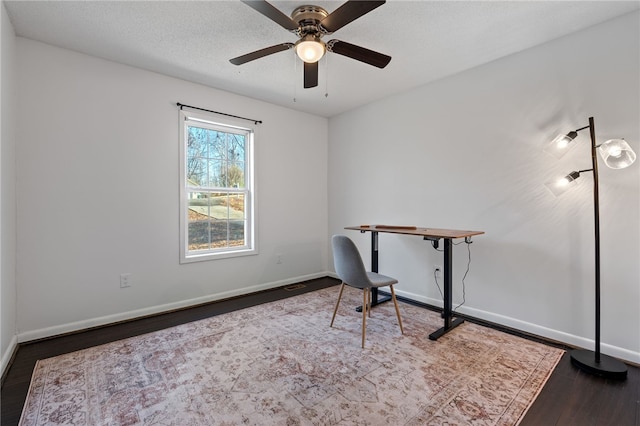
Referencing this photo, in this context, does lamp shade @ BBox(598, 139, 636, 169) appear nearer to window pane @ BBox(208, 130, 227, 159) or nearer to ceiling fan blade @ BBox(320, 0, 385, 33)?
ceiling fan blade @ BBox(320, 0, 385, 33)

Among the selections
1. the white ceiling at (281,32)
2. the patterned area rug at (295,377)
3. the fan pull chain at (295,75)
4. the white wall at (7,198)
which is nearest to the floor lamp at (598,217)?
the patterned area rug at (295,377)

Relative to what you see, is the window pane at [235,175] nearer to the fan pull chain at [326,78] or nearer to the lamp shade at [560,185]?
the fan pull chain at [326,78]

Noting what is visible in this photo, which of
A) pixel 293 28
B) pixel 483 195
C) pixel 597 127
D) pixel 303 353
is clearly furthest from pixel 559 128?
pixel 303 353

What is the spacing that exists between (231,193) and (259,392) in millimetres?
2479

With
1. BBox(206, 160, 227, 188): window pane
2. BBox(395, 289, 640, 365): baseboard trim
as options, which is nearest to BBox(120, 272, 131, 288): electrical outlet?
BBox(206, 160, 227, 188): window pane

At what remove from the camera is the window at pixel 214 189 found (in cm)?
333

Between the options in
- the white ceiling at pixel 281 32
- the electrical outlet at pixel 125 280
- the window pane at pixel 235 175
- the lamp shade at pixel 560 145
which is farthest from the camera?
the window pane at pixel 235 175

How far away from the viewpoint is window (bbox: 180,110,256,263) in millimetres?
3330

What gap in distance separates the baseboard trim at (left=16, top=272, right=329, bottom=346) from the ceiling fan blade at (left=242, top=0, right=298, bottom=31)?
2905 mm

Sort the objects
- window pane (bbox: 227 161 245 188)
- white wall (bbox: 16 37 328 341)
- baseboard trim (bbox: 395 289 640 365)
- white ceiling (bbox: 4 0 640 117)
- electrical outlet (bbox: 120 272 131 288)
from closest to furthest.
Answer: white ceiling (bbox: 4 0 640 117), baseboard trim (bbox: 395 289 640 365), white wall (bbox: 16 37 328 341), electrical outlet (bbox: 120 272 131 288), window pane (bbox: 227 161 245 188)

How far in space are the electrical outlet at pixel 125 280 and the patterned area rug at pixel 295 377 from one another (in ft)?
2.06

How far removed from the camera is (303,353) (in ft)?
7.41

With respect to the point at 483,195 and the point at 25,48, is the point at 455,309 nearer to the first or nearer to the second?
the point at 483,195

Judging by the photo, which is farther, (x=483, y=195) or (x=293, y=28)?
(x=483, y=195)
